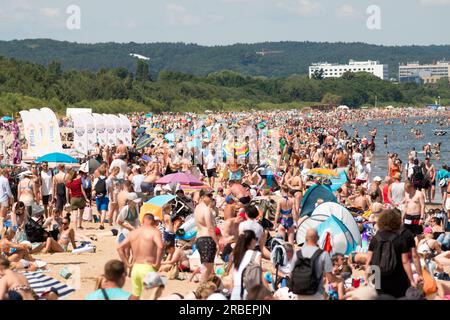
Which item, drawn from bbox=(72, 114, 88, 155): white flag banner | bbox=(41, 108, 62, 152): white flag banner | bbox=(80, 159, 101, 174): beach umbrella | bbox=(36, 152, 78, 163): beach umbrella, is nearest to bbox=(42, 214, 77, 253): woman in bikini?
bbox=(36, 152, 78, 163): beach umbrella

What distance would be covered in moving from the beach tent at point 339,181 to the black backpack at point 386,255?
410 inches

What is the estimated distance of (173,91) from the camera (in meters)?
114

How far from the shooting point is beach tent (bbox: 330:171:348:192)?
17.9 metres

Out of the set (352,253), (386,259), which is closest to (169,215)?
(352,253)

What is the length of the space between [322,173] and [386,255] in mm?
10143

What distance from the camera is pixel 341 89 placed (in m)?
164

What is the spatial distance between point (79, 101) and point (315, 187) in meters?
65.0

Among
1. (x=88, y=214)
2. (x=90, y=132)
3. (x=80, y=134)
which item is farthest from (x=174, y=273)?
(x=90, y=132)

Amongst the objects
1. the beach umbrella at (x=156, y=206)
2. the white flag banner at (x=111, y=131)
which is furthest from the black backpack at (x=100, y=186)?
the white flag banner at (x=111, y=131)

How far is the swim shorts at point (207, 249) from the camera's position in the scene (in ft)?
32.1

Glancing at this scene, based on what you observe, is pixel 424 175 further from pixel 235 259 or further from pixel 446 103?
pixel 446 103

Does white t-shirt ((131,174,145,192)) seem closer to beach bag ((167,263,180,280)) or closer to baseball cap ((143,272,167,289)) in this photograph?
beach bag ((167,263,180,280))

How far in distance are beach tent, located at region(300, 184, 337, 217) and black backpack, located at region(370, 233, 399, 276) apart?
21.0ft

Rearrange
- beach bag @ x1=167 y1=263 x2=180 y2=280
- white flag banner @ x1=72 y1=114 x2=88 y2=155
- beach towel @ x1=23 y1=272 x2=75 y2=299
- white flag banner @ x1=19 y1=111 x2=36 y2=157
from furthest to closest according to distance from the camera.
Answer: white flag banner @ x1=72 y1=114 x2=88 y2=155 < white flag banner @ x1=19 y1=111 x2=36 y2=157 < beach bag @ x1=167 y1=263 x2=180 y2=280 < beach towel @ x1=23 y1=272 x2=75 y2=299
